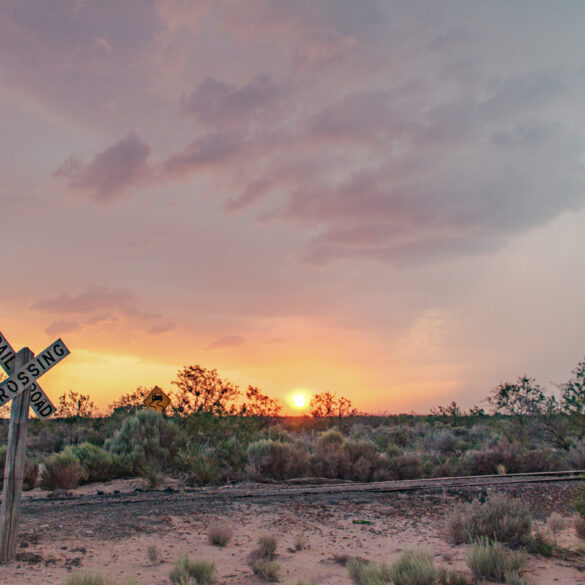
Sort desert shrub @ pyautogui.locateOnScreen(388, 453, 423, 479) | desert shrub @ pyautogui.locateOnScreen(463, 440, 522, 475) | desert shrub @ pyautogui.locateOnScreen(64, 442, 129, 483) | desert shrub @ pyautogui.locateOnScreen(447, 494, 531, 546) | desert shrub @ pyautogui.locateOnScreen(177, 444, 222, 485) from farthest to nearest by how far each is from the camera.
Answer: desert shrub @ pyautogui.locateOnScreen(463, 440, 522, 475) < desert shrub @ pyautogui.locateOnScreen(388, 453, 423, 479) < desert shrub @ pyautogui.locateOnScreen(64, 442, 129, 483) < desert shrub @ pyautogui.locateOnScreen(177, 444, 222, 485) < desert shrub @ pyautogui.locateOnScreen(447, 494, 531, 546)

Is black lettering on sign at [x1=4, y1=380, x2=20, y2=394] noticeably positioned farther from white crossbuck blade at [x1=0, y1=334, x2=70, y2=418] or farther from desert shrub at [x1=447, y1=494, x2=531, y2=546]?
desert shrub at [x1=447, y1=494, x2=531, y2=546]

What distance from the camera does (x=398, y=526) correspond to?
13.6m

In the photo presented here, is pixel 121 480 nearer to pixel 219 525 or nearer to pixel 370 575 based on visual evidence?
pixel 219 525

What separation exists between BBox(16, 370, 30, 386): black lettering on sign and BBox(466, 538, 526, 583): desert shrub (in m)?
8.15

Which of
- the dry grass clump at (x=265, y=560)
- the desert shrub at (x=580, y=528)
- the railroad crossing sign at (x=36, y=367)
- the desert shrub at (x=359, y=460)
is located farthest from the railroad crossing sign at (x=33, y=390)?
the desert shrub at (x=359, y=460)

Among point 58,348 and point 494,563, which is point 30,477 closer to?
point 58,348

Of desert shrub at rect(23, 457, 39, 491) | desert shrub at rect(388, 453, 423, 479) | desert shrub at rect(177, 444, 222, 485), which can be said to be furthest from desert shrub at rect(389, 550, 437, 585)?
desert shrub at rect(23, 457, 39, 491)

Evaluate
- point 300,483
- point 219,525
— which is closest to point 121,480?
point 300,483

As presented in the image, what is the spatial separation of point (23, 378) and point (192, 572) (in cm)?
433

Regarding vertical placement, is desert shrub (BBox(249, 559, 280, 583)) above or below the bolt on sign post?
below

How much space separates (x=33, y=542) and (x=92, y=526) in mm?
1534

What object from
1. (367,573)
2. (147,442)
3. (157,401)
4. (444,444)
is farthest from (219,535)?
(444,444)

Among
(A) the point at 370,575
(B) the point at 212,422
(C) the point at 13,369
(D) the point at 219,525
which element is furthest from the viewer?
(B) the point at 212,422

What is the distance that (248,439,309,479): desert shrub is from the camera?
20625 mm
